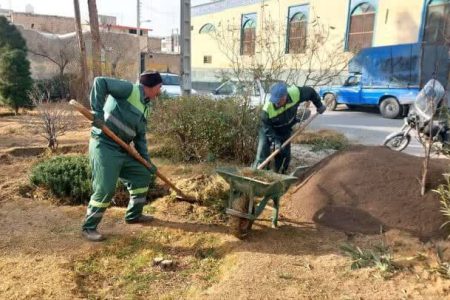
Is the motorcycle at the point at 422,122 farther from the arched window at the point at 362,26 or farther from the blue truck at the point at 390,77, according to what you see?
the arched window at the point at 362,26

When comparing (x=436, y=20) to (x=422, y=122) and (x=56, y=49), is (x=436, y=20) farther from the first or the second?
(x=56, y=49)

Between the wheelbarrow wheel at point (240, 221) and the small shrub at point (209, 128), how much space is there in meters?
2.58

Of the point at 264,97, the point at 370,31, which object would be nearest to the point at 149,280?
the point at 264,97

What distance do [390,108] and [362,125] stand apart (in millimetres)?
2488

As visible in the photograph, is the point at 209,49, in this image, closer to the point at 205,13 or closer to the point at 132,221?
the point at 205,13

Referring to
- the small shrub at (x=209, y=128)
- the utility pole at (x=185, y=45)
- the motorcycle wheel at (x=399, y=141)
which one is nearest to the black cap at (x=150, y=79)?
the small shrub at (x=209, y=128)

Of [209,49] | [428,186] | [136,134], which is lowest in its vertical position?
[428,186]

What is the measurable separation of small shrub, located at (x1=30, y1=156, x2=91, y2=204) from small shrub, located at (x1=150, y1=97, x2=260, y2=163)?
5.66 ft

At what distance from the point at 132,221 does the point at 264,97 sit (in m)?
3.22

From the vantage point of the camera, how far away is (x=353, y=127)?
11.7 m

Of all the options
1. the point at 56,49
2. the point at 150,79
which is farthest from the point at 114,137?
the point at 56,49

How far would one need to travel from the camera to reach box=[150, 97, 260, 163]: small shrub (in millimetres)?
6312

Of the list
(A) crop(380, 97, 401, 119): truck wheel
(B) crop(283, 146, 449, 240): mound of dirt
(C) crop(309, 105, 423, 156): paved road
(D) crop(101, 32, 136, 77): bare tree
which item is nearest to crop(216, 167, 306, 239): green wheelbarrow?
(B) crop(283, 146, 449, 240): mound of dirt

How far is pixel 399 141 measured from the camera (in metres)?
7.43
